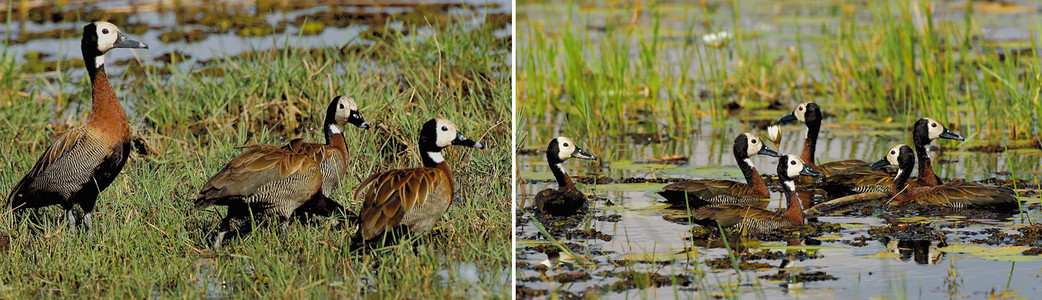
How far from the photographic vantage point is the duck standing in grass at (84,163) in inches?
311

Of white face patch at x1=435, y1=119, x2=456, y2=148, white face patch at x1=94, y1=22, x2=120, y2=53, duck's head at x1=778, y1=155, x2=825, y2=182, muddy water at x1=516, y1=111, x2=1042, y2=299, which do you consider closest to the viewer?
muddy water at x1=516, y1=111, x2=1042, y2=299

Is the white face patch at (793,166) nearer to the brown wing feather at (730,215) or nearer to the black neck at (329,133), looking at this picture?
the brown wing feather at (730,215)

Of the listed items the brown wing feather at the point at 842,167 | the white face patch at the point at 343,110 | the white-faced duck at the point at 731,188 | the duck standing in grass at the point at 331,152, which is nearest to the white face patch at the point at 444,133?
the duck standing in grass at the point at 331,152

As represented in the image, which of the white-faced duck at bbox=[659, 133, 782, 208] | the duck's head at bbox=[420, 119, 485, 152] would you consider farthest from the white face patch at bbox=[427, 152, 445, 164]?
the white-faced duck at bbox=[659, 133, 782, 208]

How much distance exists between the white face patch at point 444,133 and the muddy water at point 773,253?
2.13 feet

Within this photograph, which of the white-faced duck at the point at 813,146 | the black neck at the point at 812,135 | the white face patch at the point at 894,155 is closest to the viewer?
the white face patch at the point at 894,155

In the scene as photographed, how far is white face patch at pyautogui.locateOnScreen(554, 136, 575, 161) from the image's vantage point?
29.6 ft

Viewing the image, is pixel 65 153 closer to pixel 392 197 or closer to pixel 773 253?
pixel 392 197

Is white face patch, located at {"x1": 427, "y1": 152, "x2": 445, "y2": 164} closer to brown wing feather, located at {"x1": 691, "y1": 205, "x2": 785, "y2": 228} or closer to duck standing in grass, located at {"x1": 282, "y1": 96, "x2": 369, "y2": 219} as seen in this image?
duck standing in grass, located at {"x1": 282, "y1": 96, "x2": 369, "y2": 219}

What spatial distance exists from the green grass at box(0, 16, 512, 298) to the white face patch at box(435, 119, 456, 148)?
1.18 ft

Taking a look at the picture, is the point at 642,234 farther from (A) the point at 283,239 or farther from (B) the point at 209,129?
(B) the point at 209,129

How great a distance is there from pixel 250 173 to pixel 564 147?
2.40 m

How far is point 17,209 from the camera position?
8.22 meters

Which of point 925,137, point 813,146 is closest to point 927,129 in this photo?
point 925,137
